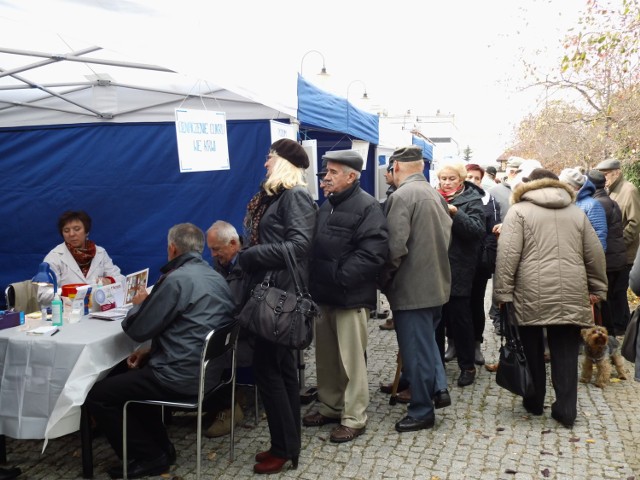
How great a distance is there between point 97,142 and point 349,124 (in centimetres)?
246

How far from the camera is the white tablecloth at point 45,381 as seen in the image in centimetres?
308

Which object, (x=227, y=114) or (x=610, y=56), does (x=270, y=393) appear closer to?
(x=227, y=114)

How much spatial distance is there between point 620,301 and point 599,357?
1.68 meters

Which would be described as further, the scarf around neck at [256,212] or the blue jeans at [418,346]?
the blue jeans at [418,346]

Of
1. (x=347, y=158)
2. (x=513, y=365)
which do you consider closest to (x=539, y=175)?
(x=513, y=365)

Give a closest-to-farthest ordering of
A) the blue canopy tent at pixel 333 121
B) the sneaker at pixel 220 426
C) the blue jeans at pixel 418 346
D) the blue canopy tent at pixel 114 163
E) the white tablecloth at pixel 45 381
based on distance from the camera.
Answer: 1. the white tablecloth at pixel 45 381
2. the blue jeans at pixel 418 346
3. the sneaker at pixel 220 426
4. the blue canopy tent at pixel 333 121
5. the blue canopy tent at pixel 114 163

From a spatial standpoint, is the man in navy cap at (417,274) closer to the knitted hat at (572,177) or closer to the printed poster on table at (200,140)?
the printed poster on table at (200,140)

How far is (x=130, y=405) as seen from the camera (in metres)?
3.37

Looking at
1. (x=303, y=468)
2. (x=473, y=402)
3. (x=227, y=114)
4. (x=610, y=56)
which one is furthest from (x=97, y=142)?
(x=610, y=56)

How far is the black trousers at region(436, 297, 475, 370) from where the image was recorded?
473cm

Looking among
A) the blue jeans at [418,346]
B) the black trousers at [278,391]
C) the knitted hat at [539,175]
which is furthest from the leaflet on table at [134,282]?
the knitted hat at [539,175]

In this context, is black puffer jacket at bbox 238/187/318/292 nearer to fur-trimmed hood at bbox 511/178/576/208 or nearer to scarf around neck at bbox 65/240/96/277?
fur-trimmed hood at bbox 511/178/576/208

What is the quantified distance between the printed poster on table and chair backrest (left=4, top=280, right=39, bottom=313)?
136 centimetres

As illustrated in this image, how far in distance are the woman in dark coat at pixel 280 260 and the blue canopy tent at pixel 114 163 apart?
145 cm
